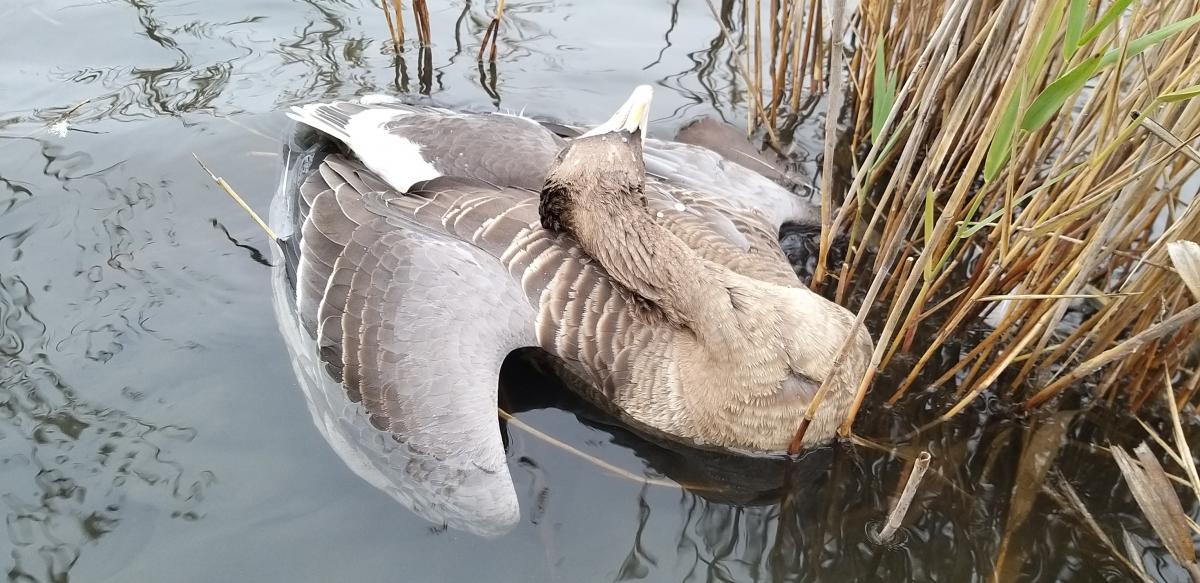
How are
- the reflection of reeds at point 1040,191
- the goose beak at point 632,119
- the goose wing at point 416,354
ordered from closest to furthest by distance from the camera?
1. the reflection of reeds at point 1040,191
2. the goose wing at point 416,354
3. the goose beak at point 632,119

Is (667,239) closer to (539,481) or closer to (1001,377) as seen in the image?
(539,481)

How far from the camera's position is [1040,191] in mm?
2910

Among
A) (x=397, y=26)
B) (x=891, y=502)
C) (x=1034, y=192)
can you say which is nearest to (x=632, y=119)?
(x=1034, y=192)

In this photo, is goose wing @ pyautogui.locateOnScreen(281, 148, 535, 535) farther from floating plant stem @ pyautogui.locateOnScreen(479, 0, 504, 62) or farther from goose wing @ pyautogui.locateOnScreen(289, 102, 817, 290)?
floating plant stem @ pyautogui.locateOnScreen(479, 0, 504, 62)

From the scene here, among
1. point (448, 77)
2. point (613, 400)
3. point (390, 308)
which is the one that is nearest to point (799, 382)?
point (613, 400)

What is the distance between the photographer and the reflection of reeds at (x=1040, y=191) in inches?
97.3

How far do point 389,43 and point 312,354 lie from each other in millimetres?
3145

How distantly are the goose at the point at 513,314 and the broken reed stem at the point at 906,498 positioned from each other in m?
0.42

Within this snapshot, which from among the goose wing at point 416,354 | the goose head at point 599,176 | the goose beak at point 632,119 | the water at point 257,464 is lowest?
the water at point 257,464

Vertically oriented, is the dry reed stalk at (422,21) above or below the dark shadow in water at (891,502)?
above

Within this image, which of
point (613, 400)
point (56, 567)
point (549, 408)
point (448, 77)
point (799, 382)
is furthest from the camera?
point (448, 77)

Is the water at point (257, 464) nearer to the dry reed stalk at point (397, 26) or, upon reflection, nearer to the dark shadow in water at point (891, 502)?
the dark shadow in water at point (891, 502)

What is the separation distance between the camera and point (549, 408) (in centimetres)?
366

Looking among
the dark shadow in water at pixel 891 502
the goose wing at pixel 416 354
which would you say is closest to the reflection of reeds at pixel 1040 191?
the dark shadow in water at pixel 891 502
